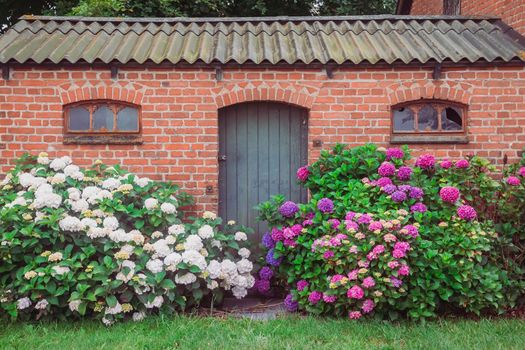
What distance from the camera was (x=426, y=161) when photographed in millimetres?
5887

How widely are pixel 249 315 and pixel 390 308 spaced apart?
1473 millimetres

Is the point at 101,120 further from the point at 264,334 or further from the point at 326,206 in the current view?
the point at 264,334

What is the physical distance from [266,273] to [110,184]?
6.68ft

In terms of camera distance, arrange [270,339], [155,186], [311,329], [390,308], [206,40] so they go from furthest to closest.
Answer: [206,40], [155,186], [390,308], [311,329], [270,339]

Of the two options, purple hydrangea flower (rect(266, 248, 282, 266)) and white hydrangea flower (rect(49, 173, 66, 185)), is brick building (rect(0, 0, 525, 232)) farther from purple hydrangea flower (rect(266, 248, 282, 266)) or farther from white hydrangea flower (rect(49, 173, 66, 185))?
purple hydrangea flower (rect(266, 248, 282, 266))

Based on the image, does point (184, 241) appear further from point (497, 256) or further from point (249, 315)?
point (497, 256)

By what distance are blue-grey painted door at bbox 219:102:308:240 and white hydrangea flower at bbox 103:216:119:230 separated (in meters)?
1.77

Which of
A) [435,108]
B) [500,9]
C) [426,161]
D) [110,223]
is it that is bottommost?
[110,223]

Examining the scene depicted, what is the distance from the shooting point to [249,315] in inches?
218

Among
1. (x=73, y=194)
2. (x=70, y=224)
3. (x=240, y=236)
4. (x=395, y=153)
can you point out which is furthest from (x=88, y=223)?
(x=395, y=153)

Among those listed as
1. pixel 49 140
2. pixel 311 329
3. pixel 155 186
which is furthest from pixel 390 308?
pixel 49 140

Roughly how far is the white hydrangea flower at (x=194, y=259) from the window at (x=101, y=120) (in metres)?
1.87

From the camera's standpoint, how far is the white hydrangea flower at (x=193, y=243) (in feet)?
17.5

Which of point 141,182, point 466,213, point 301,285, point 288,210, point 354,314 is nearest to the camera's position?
point 354,314
